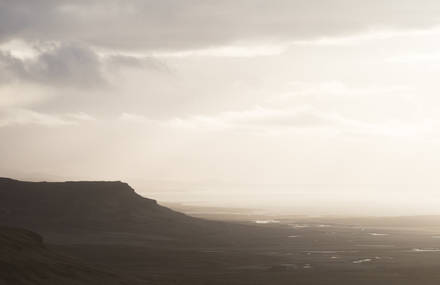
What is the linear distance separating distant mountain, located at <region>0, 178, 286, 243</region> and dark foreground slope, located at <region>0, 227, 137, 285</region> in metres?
63.2

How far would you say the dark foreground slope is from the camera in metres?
52.9

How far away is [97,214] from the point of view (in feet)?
484

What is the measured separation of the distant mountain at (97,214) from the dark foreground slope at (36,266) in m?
63.2

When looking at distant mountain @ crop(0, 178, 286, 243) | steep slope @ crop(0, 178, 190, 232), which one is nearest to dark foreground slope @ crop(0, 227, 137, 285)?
distant mountain @ crop(0, 178, 286, 243)

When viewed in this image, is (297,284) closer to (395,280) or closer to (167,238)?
(395,280)

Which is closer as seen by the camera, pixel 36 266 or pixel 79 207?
pixel 36 266

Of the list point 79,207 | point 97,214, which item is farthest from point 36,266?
point 79,207

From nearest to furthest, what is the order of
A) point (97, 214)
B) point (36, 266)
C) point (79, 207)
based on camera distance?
point (36, 266)
point (97, 214)
point (79, 207)

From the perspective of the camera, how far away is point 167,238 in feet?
414

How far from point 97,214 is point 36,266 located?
92.4 meters

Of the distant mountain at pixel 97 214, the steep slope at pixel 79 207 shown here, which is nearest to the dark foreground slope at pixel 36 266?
the distant mountain at pixel 97 214

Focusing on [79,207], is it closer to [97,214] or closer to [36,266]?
[97,214]

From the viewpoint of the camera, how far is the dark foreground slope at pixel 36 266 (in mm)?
52938

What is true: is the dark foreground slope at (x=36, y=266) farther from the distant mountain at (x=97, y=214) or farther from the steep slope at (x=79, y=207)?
the steep slope at (x=79, y=207)
